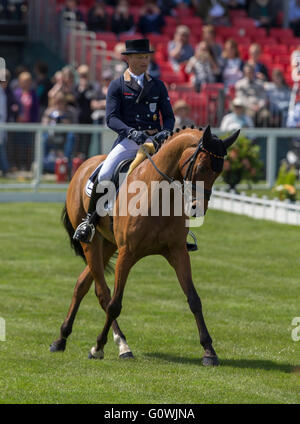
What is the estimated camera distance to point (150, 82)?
30.0 feet

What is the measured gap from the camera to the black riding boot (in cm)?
936

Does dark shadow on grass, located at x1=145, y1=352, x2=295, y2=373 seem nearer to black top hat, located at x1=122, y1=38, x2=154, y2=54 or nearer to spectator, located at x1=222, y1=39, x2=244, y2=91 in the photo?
black top hat, located at x1=122, y1=38, x2=154, y2=54

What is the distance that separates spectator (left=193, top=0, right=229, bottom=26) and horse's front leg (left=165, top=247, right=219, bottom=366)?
2021 cm

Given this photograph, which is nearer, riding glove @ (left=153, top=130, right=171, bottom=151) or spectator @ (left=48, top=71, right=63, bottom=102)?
riding glove @ (left=153, top=130, right=171, bottom=151)

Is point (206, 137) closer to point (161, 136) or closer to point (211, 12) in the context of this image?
point (161, 136)

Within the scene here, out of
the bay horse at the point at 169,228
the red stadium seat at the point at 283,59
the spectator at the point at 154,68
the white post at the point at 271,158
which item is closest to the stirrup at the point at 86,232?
the bay horse at the point at 169,228

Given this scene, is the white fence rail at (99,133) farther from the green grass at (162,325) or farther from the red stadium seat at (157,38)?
the red stadium seat at (157,38)

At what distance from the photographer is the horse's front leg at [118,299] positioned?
858cm

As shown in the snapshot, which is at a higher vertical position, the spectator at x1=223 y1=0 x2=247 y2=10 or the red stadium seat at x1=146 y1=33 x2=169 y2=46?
the spectator at x1=223 y1=0 x2=247 y2=10

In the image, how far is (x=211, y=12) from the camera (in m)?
28.4

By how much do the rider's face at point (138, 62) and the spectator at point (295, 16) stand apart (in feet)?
72.2

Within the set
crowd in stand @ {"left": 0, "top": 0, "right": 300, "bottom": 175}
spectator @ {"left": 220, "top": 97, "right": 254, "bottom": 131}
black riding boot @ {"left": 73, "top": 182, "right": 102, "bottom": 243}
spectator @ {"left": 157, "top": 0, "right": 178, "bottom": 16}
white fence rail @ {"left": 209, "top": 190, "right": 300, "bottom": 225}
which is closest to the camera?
black riding boot @ {"left": 73, "top": 182, "right": 102, "bottom": 243}

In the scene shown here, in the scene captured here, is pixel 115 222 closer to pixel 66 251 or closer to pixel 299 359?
pixel 299 359

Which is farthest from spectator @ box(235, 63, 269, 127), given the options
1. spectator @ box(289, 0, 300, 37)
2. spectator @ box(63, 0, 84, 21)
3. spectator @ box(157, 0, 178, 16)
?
spectator @ box(289, 0, 300, 37)
